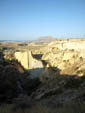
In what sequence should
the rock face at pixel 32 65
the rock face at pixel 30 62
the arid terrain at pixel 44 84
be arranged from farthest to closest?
1. the rock face at pixel 30 62
2. the rock face at pixel 32 65
3. the arid terrain at pixel 44 84

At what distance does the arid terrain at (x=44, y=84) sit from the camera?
4998mm

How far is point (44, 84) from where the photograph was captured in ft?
46.1

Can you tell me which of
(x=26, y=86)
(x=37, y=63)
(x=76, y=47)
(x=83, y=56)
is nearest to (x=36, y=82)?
(x=26, y=86)

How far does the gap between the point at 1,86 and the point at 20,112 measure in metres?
7.30

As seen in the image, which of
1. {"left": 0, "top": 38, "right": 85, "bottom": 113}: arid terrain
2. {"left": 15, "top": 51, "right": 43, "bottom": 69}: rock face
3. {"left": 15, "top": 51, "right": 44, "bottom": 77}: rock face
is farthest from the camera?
{"left": 15, "top": 51, "right": 43, "bottom": 69}: rock face

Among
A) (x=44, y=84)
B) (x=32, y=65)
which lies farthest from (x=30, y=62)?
(x=44, y=84)

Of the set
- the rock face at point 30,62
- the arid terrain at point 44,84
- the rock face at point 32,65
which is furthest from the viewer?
the rock face at point 30,62

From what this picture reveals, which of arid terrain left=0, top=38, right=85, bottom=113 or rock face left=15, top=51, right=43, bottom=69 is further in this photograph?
rock face left=15, top=51, right=43, bottom=69

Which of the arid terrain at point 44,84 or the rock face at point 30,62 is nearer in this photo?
the arid terrain at point 44,84

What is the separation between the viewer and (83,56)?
21.1 m

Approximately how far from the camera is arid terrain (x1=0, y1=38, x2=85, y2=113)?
5.00m

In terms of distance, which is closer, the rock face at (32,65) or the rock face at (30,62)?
the rock face at (32,65)

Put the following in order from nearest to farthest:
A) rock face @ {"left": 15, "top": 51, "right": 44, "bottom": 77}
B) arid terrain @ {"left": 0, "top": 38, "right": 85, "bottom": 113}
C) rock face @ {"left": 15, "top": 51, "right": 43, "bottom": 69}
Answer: arid terrain @ {"left": 0, "top": 38, "right": 85, "bottom": 113}, rock face @ {"left": 15, "top": 51, "right": 44, "bottom": 77}, rock face @ {"left": 15, "top": 51, "right": 43, "bottom": 69}

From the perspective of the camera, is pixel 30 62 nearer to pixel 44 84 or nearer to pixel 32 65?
pixel 32 65
